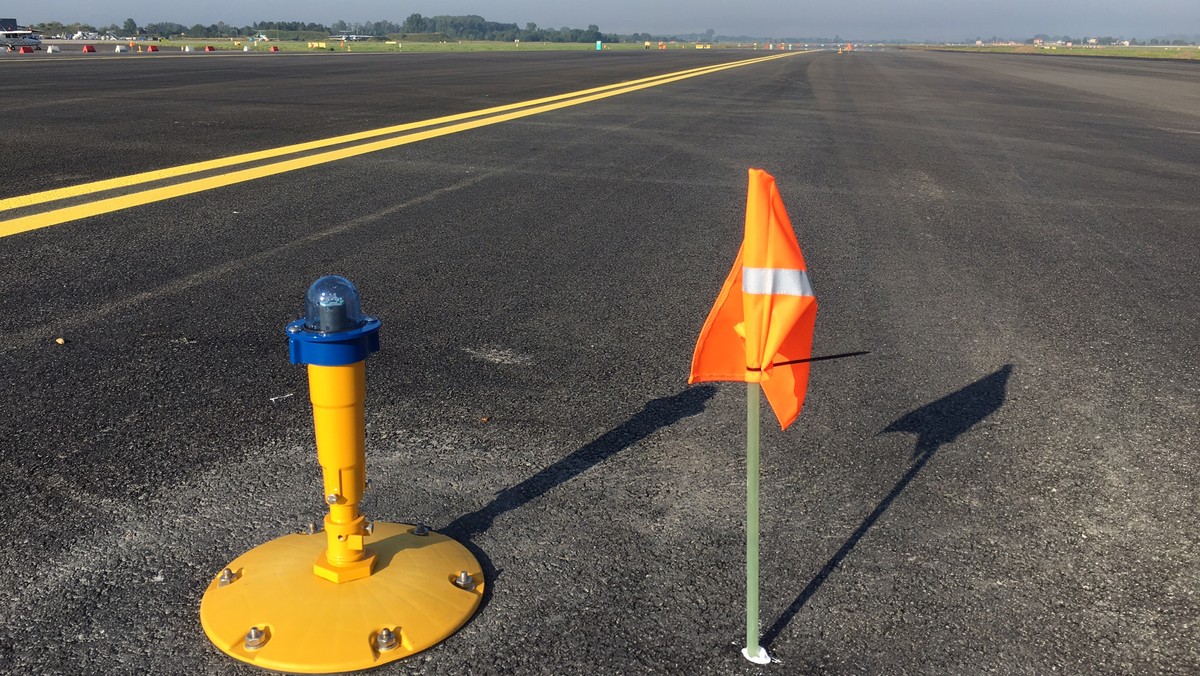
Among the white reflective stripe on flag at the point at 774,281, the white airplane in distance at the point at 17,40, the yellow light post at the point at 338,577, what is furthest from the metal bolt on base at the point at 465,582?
the white airplane in distance at the point at 17,40

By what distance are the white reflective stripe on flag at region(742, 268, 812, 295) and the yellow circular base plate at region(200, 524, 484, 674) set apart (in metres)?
0.98

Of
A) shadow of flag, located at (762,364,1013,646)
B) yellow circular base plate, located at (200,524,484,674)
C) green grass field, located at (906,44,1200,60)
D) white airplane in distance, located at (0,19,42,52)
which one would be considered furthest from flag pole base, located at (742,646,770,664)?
green grass field, located at (906,44,1200,60)

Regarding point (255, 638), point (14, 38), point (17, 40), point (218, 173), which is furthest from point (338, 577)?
point (14, 38)

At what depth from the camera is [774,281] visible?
6.21 feet

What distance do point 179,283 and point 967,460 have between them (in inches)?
144

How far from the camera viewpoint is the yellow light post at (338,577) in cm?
194

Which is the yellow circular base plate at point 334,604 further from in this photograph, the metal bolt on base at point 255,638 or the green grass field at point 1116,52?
the green grass field at point 1116,52

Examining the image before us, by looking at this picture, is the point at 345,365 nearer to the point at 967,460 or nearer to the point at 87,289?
the point at 967,460

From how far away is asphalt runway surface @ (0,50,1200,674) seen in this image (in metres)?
2.11

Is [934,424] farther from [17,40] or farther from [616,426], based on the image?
[17,40]

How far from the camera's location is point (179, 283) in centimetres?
449

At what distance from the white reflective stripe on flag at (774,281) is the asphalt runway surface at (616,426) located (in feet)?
2.60

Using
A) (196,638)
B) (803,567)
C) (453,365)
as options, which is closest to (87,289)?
(453,365)

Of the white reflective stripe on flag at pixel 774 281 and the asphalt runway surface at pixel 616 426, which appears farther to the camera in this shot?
the asphalt runway surface at pixel 616 426
